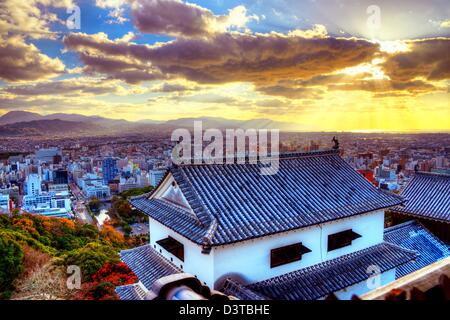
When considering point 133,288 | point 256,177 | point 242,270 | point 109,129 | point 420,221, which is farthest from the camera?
point 109,129

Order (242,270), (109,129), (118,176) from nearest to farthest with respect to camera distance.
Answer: (242,270) → (109,129) → (118,176)

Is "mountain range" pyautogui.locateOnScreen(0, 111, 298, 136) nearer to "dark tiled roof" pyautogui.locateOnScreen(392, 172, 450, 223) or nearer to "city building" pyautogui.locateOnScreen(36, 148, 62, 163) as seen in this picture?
"dark tiled roof" pyautogui.locateOnScreen(392, 172, 450, 223)

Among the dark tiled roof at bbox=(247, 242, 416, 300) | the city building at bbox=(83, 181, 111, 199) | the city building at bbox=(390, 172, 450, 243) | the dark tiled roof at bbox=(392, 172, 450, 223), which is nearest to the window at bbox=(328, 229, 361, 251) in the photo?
the dark tiled roof at bbox=(247, 242, 416, 300)

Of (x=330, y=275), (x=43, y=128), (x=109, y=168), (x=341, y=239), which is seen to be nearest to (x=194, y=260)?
(x=330, y=275)

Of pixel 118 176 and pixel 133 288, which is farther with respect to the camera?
pixel 118 176

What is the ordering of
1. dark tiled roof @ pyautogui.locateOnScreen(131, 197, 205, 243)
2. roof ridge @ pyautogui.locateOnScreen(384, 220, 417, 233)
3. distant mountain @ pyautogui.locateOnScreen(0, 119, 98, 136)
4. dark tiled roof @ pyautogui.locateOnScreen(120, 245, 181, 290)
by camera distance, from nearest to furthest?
dark tiled roof @ pyautogui.locateOnScreen(131, 197, 205, 243) < dark tiled roof @ pyautogui.locateOnScreen(120, 245, 181, 290) < roof ridge @ pyautogui.locateOnScreen(384, 220, 417, 233) < distant mountain @ pyautogui.locateOnScreen(0, 119, 98, 136)
